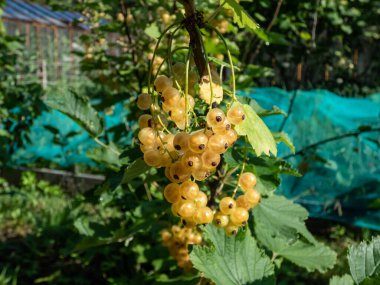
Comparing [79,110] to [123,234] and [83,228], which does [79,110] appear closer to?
[123,234]

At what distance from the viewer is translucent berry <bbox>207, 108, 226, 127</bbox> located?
866 millimetres

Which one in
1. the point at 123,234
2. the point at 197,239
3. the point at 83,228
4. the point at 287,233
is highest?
the point at 287,233

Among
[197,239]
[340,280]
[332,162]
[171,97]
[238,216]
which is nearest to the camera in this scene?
[171,97]

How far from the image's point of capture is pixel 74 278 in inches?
136

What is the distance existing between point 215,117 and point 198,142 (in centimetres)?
6

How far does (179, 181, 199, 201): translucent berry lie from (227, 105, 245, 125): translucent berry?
0.14 metres

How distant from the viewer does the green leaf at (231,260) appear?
1.04 metres

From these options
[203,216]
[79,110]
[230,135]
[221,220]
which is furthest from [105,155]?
[230,135]

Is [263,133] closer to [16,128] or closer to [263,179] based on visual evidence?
[263,179]

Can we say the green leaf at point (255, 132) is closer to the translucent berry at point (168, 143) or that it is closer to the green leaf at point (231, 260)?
the translucent berry at point (168, 143)

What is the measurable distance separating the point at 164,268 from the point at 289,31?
2419 millimetres

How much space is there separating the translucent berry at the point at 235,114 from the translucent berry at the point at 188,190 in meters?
0.14

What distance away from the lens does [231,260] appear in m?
1.10

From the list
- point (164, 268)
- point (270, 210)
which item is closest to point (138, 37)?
point (164, 268)
